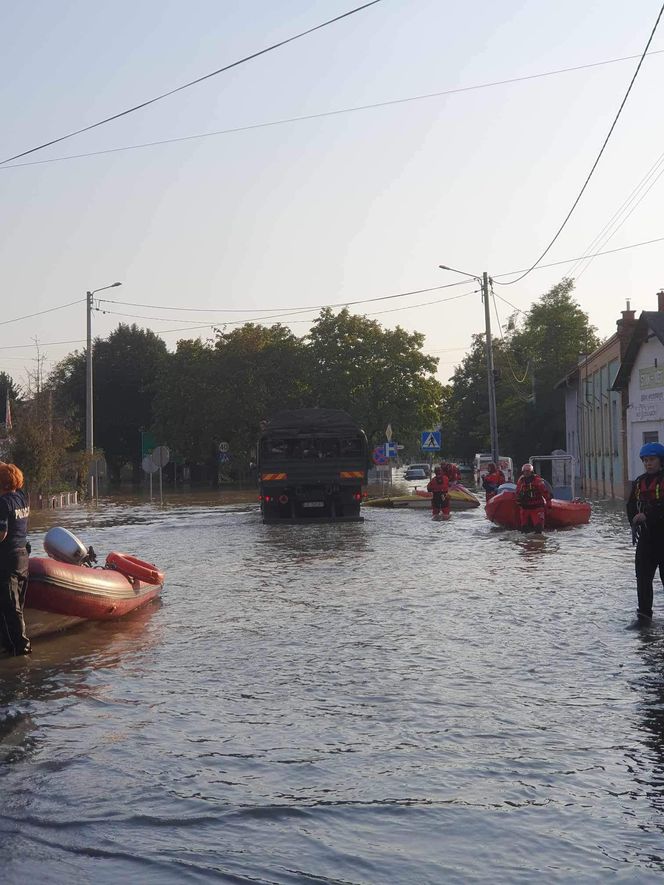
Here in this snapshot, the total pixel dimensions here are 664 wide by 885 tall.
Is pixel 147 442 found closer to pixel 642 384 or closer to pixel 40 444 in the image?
pixel 40 444

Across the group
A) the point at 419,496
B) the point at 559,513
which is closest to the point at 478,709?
the point at 559,513

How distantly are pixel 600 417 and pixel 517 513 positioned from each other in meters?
30.2

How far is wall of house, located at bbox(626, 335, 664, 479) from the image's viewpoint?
42406mm

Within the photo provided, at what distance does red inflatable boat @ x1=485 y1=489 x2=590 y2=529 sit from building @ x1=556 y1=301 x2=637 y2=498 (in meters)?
20.7

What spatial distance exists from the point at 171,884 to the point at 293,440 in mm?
26028

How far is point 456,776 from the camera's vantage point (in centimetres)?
616

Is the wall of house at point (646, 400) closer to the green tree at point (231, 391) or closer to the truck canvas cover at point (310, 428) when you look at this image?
the truck canvas cover at point (310, 428)


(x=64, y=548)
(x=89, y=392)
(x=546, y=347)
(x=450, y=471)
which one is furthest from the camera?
(x=546, y=347)

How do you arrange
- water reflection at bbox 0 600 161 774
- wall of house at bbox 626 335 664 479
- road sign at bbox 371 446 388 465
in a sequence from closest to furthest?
1. water reflection at bbox 0 600 161 774
2. wall of house at bbox 626 335 664 479
3. road sign at bbox 371 446 388 465

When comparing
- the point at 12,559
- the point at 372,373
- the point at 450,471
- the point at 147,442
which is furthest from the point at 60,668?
the point at 147,442

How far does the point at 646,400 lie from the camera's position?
43844 mm

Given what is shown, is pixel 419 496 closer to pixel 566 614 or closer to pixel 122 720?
pixel 566 614

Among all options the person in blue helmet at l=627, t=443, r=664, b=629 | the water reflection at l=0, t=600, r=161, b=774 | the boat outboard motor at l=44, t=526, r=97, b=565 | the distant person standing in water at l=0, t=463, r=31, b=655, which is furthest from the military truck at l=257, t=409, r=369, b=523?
the distant person standing in water at l=0, t=463, r=31, b=655

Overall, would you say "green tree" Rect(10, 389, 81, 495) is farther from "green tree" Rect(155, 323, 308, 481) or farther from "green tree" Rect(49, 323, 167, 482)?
"green tree" Rect(49, 323, 167, 482)
